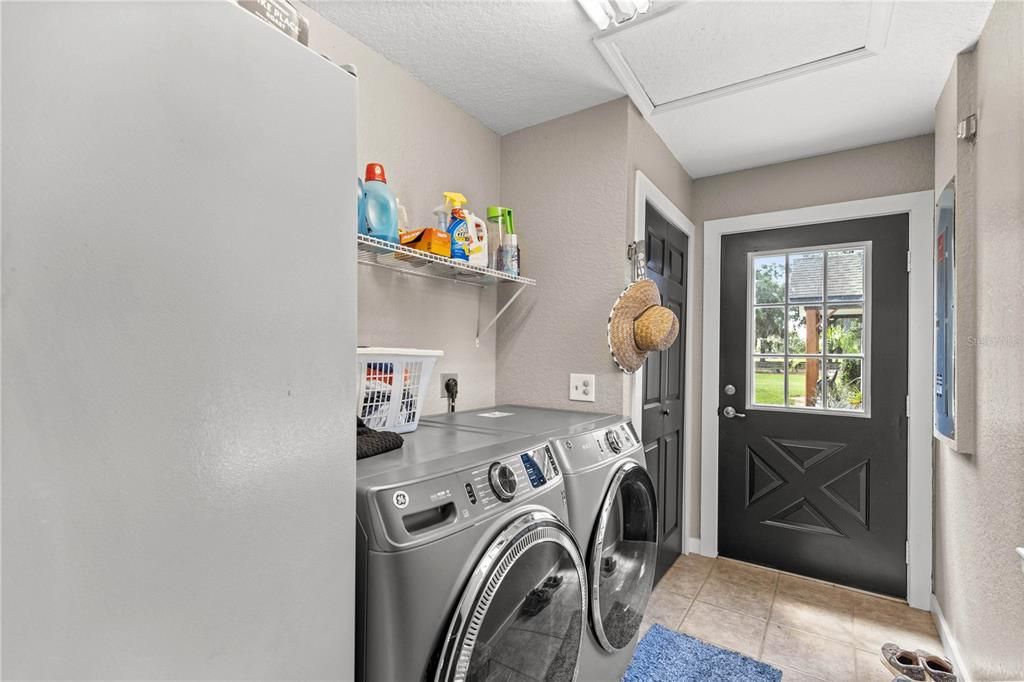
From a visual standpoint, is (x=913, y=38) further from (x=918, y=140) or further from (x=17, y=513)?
(x=17, y=513)

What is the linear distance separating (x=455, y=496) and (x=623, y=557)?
33.7 inches

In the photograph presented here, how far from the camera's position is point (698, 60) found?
1791 mm

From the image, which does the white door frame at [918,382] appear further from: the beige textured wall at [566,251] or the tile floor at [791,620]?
the beige textured wall at [566,251]

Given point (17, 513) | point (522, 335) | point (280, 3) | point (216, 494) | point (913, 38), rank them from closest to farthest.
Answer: point (17, 513) → point (216, 494) → point (280, 3) → point (913, 38) → point (522, 335)

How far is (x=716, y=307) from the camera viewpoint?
2.87m

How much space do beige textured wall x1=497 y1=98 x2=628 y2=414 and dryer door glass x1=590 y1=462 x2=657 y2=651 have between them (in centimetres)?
43

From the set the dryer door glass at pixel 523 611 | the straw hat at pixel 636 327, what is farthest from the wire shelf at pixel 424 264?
the dryer door glass at pixel 523 611

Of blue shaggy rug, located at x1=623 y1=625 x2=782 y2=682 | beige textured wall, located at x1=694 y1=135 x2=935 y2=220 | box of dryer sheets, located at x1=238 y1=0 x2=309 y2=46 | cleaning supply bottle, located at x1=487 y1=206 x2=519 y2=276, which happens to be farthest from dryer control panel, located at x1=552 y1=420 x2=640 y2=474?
beige textured wall, located at x1=694 y1=135 x2=935 y2=220

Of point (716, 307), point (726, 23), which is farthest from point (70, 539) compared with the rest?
point (716, 307)

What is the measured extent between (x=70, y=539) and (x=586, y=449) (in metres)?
1.24

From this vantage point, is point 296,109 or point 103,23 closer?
point 103,23

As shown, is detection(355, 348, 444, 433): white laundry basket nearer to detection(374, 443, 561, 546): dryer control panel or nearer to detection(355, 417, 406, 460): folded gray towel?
detection(355, 417, 406, 460): folded gray towel

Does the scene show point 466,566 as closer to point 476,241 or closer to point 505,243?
point 476,241

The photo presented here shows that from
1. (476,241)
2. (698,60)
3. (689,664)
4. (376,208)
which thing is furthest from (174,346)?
(689,664)
